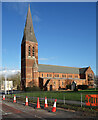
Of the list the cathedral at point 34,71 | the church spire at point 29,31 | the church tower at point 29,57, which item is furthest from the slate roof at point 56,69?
the church spire at point 29,31

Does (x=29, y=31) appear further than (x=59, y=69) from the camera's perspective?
No

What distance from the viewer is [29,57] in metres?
63.6

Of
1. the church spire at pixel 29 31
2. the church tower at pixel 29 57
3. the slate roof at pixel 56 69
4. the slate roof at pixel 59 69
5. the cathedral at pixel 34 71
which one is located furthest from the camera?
the slate roof at pixel 59 69

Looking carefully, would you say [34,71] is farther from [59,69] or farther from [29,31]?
[29,31]

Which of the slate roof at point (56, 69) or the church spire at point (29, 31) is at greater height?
the church spire at point (29, 31)

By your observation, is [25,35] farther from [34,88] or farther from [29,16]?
[34,88]

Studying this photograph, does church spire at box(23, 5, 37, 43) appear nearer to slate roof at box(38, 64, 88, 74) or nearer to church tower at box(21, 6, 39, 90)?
church tower at box(21, 6, 39, 90)

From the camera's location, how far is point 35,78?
6181cm

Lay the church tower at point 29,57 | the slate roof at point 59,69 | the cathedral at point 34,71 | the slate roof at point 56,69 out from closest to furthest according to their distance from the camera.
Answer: the church tower at point 29,57
the cathedral at point 34,71
the slate roof at point 56,69
the slate roof at point 59,69

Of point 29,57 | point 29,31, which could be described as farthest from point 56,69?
point 29,31

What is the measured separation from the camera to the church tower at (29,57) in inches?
2408

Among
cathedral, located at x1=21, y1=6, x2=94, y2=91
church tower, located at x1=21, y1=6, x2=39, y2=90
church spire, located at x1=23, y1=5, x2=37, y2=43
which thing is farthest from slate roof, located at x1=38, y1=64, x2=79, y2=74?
church spire, located at x1=23, y1=5, x2=37, y2=43

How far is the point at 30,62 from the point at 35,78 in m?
7.39

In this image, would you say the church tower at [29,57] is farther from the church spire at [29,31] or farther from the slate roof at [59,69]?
the slate roof at [59,69]
